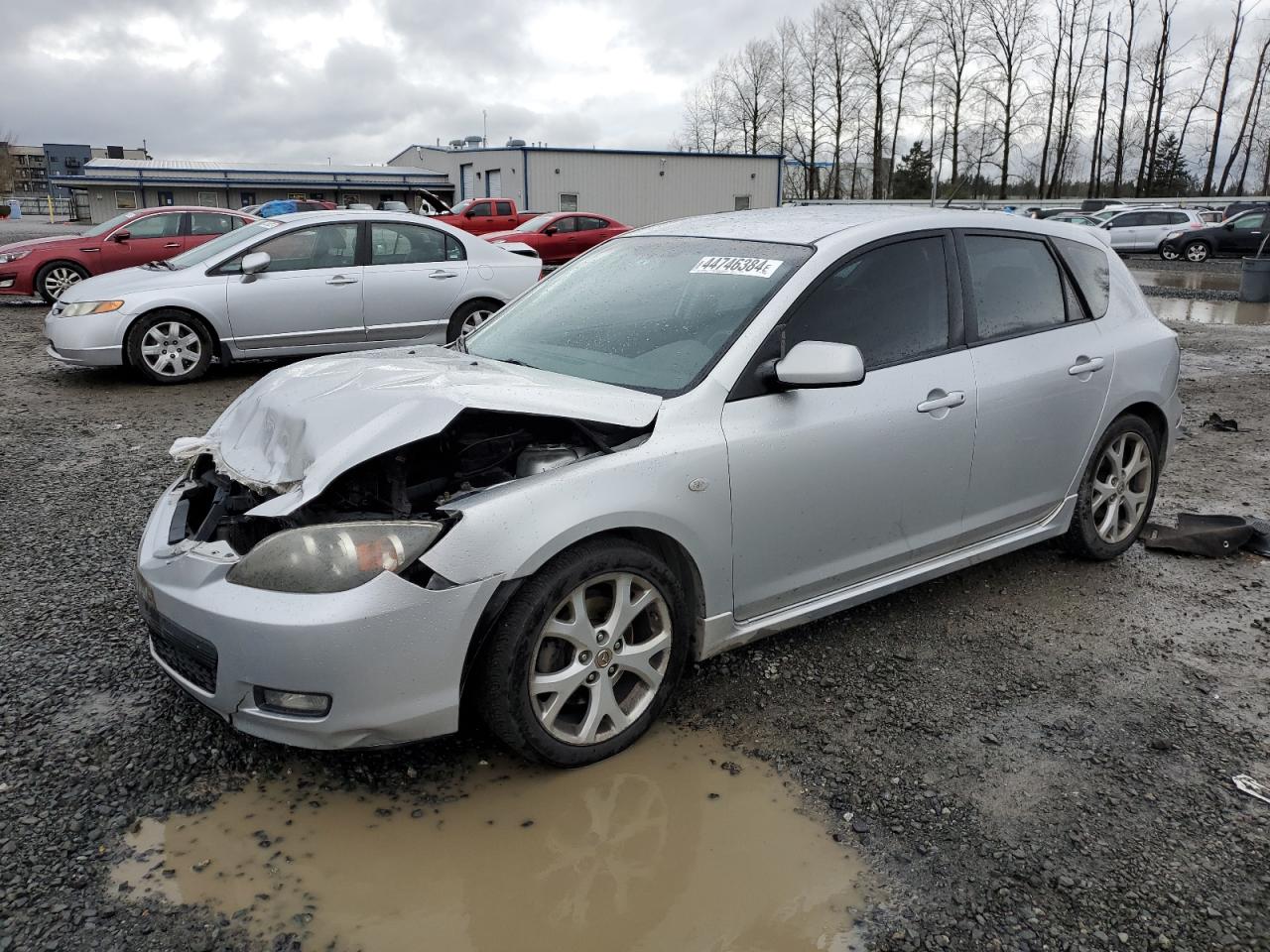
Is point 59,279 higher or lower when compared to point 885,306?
lower

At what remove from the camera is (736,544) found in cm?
312

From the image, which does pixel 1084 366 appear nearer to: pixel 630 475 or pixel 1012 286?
pixel 1012 286

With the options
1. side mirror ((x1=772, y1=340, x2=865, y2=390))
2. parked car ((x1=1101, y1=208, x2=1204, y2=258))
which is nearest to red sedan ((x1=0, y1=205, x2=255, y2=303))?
side mirror ((x1=772, y1=340, x2=865, y2=390))

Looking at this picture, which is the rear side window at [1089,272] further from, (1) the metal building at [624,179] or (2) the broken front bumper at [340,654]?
(1) the metal building at [624,179]

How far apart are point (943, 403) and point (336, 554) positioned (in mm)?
2266

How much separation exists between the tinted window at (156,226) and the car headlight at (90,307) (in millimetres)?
6651

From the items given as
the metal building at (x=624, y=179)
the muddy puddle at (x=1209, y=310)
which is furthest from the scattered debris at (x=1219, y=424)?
the metal building at (x=624, y=179)

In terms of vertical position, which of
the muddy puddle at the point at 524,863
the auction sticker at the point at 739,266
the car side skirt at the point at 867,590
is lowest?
the muddy puddle at the point at 524,863

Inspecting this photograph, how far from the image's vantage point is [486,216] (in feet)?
90.6

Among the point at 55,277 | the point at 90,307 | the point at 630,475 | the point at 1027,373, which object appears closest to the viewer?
the point at 630,475

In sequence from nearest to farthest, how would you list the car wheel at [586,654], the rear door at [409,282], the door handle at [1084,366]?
the car wheel at [586,654]
the door handle at [1084,366]
the rear door at [409,282]

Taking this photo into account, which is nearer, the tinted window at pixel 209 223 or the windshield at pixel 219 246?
the windshield at pixel 219 246

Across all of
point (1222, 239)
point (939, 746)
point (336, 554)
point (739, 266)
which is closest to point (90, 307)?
point (739, 266)

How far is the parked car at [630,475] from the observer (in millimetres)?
2600
